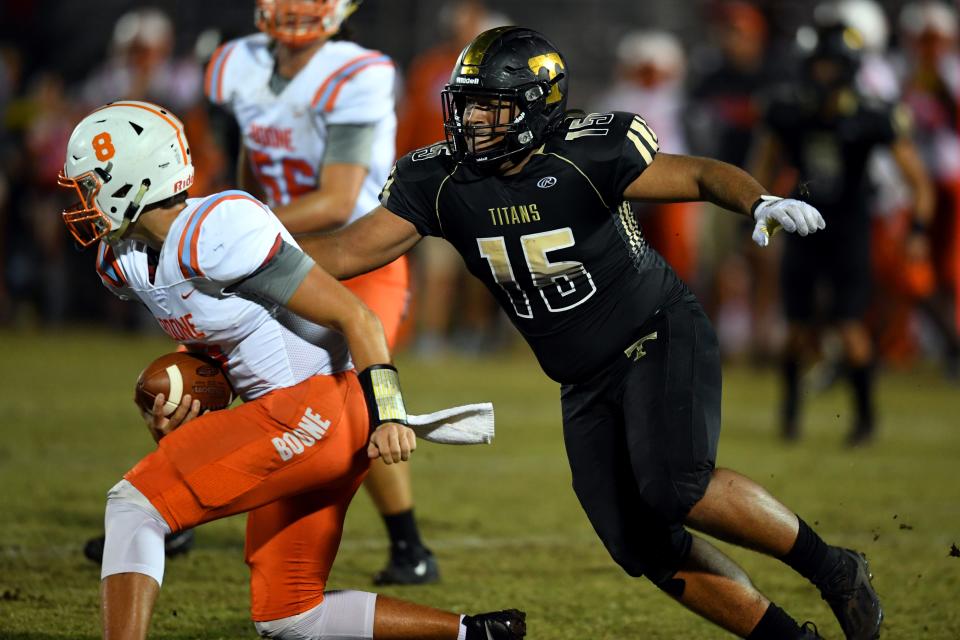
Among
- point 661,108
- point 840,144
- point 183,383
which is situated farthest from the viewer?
point 661,108

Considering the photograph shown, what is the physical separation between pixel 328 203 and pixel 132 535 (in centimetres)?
173

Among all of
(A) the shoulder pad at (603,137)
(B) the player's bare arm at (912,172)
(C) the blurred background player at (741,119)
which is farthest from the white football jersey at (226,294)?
(C) the blurred background player at (741,119)

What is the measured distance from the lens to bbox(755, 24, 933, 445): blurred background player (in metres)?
7.70

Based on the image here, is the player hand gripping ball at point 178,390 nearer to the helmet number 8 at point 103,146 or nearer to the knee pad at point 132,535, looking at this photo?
the knee pad at point 132,535

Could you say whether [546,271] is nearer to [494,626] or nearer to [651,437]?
[651,437]

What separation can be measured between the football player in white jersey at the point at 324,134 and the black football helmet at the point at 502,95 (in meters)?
1.06

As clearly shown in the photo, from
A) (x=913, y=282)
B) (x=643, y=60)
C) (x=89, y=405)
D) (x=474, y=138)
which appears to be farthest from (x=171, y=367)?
(x=643, y=60)

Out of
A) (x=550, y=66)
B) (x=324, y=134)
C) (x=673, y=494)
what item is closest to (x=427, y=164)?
(x=550, y=66)

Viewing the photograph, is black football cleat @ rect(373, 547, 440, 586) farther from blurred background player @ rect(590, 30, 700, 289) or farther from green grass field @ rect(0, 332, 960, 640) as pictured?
blurred background player @ rect(590, 30, 700, 289)

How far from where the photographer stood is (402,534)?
4730 millimetres

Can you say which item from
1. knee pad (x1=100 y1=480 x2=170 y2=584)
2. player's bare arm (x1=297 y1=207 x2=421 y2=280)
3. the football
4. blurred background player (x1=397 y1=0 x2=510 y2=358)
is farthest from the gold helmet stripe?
blurred background player (x1=397 y1=0 x2=510 y2=358)

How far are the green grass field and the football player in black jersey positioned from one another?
62 centimetres

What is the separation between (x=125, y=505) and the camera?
10.7 feet

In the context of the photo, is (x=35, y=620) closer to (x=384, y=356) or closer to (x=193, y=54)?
(x=384, y=356)
